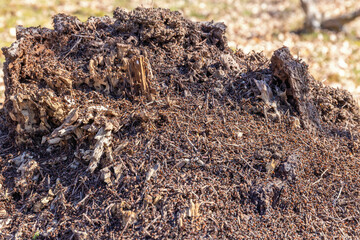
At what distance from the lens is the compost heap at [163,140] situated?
3.02m

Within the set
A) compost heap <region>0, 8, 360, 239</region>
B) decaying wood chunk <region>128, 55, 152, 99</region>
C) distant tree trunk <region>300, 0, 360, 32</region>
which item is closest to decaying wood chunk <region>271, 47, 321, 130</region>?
compost heap <region>0, 8, 360, 239</region>

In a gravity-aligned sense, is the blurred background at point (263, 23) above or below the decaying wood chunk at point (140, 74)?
above

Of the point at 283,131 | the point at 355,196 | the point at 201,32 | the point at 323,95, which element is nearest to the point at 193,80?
the point at 201,32

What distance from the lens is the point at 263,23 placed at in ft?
41.0

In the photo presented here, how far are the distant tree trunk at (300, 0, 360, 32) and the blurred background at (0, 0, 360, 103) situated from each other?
0.97ft

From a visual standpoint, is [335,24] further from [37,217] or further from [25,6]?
[37,217]

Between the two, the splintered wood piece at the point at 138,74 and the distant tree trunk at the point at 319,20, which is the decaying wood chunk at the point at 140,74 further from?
the distant tree trunk at the point at 319,20

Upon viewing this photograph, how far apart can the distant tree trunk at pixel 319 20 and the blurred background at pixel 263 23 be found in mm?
297

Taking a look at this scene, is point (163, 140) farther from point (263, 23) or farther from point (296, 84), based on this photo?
point (263, 23)

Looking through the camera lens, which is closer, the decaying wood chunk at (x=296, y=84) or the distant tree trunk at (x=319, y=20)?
the decaying wood chunk at (x=296, y=84)

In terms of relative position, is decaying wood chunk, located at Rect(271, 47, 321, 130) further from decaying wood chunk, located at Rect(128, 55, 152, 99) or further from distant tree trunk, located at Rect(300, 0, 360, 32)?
distant tree trunk, located at Rect(300, 0, 360, 32)

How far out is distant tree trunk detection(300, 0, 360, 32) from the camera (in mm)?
11500

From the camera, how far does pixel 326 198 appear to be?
331cm

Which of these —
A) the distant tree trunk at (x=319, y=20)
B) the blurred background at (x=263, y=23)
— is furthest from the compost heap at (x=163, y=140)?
the distant tree trunk at (x=319, y=20)
